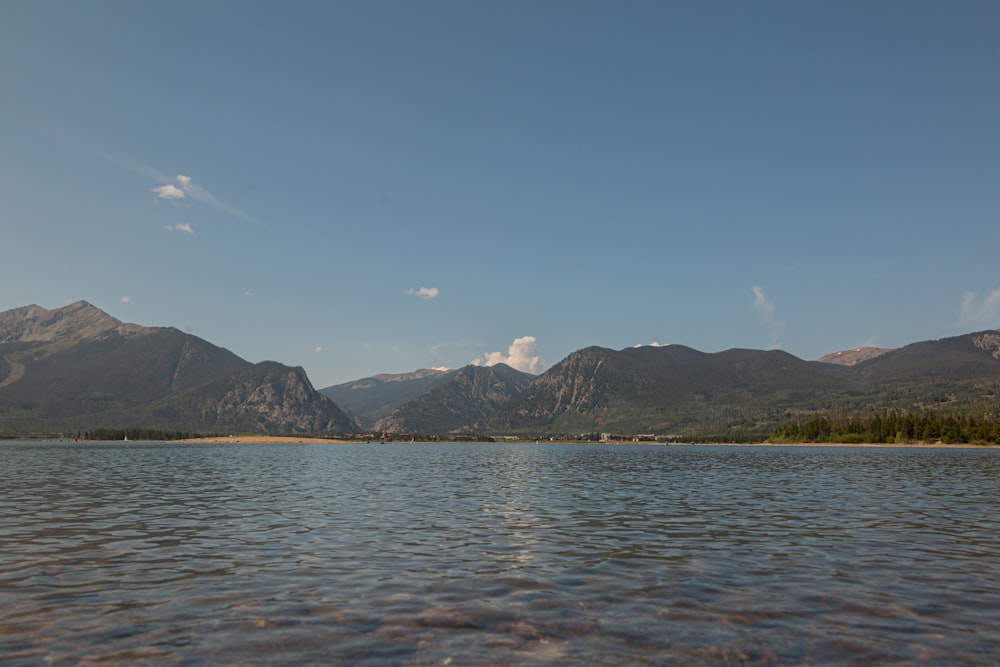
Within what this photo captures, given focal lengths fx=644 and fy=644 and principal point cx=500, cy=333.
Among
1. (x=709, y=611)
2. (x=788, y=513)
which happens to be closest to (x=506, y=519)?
(x=788, y=513)

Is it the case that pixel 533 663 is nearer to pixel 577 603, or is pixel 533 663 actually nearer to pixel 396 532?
pixel 577 603

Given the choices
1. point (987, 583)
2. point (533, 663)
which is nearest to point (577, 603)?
point (533, 663)

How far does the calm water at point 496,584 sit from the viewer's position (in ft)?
54.7

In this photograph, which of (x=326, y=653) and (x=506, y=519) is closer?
(x=326, y=653)

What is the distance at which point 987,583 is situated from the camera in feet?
80.7

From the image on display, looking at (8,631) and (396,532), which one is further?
(396,532)

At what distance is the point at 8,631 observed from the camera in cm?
1775

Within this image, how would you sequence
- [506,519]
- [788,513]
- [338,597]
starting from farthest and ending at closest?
[788,513], [506,519], [338,597]

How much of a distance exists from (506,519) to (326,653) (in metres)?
28.4

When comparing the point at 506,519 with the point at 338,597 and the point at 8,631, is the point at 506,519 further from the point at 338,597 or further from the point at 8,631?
the point at 8,631

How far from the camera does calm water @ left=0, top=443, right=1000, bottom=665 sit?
657 inches

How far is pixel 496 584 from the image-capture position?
24141 mm

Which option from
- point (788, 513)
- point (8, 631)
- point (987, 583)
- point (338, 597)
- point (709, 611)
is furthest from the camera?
point (788, 513)

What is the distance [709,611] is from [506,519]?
24495mm
